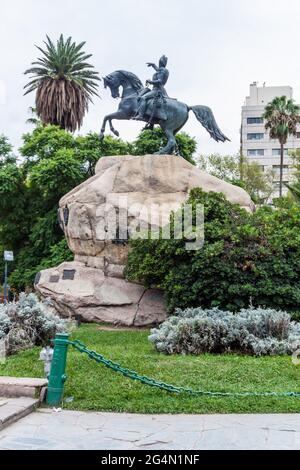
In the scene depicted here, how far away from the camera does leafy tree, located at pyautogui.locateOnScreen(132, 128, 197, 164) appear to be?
2529 centimetres

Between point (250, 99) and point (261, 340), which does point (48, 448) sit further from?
point (250, 99)

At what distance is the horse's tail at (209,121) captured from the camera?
15859 mm

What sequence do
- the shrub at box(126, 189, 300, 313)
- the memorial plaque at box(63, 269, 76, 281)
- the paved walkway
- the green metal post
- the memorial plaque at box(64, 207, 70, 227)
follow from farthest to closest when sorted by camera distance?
the memorial plaque at box(64, 207, 70, 227) < the memorial plaque at box(63, 269, 76, 281) < the shrub at box(126, 189, 300, 313) < the green metal post < the paved walkway

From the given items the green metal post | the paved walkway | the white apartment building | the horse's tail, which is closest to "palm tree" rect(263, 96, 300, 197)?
the horse's tail

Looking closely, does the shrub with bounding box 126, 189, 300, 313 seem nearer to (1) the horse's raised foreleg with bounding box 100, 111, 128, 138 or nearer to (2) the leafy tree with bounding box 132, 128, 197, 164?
(1) the horse's raised foreleg with bounding box 100, 111, 128, 138

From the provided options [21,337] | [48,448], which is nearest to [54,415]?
[48,448]

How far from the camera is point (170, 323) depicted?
9812 millimetres

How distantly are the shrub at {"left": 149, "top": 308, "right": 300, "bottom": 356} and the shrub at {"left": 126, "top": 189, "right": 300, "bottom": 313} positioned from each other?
4.36 feet

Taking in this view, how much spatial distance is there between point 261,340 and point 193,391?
2888 millimetres

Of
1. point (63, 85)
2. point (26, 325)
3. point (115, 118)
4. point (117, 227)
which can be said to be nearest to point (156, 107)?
point (115, 118)

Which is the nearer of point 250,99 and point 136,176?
point 136,176

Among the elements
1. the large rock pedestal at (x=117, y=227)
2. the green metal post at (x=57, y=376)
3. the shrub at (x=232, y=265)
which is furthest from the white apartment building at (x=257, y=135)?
the green metal post at (x=57, y=376)

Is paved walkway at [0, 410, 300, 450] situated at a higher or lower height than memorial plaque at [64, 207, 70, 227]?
lower

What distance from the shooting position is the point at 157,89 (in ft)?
50.5
